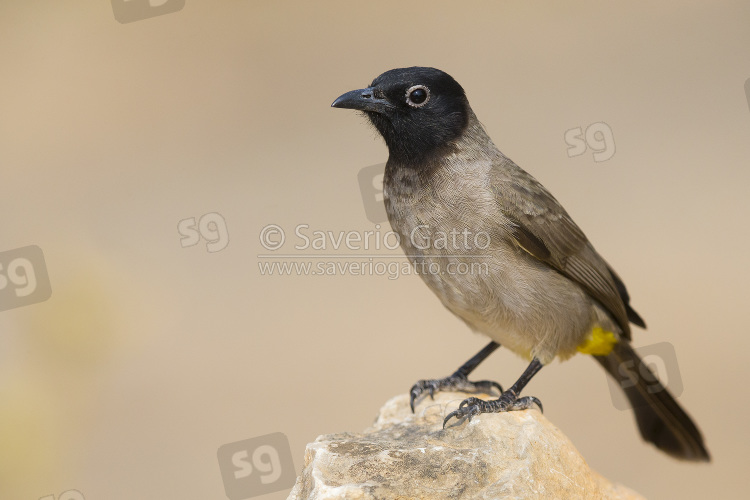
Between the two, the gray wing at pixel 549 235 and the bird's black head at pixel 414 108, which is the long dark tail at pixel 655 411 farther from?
the bird's black head at pixel 414 108

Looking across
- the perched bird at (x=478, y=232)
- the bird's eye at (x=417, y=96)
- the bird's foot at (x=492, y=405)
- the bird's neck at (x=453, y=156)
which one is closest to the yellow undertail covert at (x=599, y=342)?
the perched bird at (x=478, y=232)

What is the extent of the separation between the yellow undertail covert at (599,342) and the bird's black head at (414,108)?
1544mm

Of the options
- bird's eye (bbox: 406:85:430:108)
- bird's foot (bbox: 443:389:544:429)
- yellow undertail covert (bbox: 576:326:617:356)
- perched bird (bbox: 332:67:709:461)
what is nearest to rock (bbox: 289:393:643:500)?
bird's foot (bbox: 443:389:544:429)

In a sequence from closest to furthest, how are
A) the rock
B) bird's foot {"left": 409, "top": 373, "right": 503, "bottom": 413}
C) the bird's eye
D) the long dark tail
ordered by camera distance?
the rock
the bird's eye
bird's foot {"left": 409, "top": 373, "right": 503, "bottom": 413}
the long dark tail

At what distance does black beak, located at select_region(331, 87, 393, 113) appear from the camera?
14.5 feet

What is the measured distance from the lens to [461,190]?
4.38 meters

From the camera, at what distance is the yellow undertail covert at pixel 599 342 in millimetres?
4902

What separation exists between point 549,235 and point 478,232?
21.1 inches

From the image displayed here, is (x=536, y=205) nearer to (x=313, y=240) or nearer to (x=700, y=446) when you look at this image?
(x=700, y=446)

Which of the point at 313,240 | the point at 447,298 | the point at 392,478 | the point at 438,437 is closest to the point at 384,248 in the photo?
the point at 313,240

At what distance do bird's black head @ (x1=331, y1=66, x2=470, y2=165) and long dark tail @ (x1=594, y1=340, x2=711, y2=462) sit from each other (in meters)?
1.95

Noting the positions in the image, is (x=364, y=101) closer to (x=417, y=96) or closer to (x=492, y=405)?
(x=417, y=96)

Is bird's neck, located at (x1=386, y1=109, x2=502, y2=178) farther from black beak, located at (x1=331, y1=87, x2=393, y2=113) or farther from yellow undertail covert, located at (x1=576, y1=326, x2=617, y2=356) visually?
yellow undertail covert, located at (x1=576, y1=326, x2=617, y2=356)

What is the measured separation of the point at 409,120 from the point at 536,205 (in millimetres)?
905
